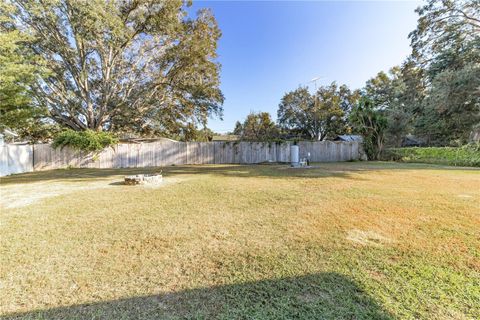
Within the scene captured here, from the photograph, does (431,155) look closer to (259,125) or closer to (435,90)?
(435,90)

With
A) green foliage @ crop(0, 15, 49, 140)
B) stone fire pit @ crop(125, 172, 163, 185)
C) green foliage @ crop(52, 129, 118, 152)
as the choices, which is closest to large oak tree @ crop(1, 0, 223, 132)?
green foliage @ crop(0, 15, 49, 140)

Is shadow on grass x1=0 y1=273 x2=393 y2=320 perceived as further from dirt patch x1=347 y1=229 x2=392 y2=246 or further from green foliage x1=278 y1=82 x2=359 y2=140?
green foliage x1=278 y1=82 x2=359 y2=140

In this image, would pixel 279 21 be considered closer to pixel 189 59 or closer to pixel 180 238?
pixel 189 59

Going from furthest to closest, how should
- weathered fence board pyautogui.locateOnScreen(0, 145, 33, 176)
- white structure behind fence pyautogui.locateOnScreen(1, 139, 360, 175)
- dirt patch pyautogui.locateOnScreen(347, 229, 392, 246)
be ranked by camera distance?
white structure behind fence pyautogui.locateOnScreen(1, 139, 360, 175)
weathered fence board pyautogui.locateOnScreen(0, 145, 33, 176)
dirt patch pyautogui.locateOnScreen(347, 229, 392, 246)

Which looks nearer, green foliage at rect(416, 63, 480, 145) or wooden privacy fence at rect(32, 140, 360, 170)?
green foliage at rect(416, 63, 480, 145)

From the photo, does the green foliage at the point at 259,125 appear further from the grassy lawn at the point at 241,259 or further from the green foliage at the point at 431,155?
the grassy lawn at the point at 241,259

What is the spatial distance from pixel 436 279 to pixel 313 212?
194cm

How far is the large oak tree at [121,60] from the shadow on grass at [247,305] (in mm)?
11825

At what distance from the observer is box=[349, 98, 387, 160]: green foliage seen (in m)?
15.5

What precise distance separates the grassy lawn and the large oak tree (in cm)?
990

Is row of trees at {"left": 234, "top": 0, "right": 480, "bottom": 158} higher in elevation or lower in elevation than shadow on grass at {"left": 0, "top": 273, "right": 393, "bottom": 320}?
higher

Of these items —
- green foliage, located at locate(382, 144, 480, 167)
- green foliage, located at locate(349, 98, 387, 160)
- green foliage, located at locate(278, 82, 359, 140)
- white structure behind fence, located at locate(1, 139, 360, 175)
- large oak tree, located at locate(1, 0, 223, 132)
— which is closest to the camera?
large oak tree, located at locate(1, 0, 223, 132)

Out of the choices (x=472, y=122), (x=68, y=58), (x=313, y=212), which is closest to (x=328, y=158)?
(x=472, y=122)

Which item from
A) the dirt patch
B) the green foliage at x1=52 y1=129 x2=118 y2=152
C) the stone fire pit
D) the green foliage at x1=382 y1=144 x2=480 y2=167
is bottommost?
the dirt patch
